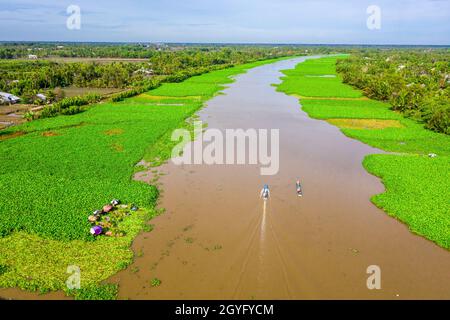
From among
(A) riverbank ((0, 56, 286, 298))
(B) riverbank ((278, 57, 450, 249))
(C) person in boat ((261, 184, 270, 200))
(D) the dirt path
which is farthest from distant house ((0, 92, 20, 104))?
(C) person in boat ((261, 184, 270, 200))

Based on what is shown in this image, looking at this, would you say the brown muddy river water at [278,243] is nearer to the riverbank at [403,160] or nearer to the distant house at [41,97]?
the riverbank at [403,160]

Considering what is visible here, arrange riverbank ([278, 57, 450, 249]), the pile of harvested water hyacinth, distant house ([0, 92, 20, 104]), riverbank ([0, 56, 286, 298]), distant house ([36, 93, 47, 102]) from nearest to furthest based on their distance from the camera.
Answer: riverbank ([0, 56, 286, 298]) < the pile of harvested water hyacinth < riverbank ([278, 57, 450, 249]) < distant house ([0, 92, 20, 104]) < distant house ([36, 93, 47, 102])

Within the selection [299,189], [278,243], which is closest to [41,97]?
[299,189]

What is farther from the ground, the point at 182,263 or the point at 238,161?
the point at 238,161

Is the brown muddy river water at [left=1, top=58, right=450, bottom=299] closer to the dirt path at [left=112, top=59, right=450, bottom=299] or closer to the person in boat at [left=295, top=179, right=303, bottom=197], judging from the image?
the dirt path at [left=112, top=59, right=450, bottom=299]

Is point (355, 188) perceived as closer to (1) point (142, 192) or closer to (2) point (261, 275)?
(2) point (261, 275)

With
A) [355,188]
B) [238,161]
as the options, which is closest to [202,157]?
[238,161]
